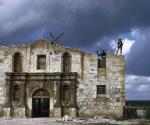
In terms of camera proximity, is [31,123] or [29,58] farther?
[29,58]

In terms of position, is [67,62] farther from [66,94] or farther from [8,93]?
[8,93]

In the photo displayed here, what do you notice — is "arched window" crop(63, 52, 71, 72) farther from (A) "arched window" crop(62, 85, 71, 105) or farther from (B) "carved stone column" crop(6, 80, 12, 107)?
(B) "carved stone column" crop(6, 80, 12, 107)

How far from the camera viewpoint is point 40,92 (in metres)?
44.0

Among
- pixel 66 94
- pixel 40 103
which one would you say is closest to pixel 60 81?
pixel 66 94

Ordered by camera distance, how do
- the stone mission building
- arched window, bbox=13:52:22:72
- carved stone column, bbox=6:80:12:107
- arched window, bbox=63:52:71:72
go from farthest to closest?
arched window, bbox=13:52:22:72 → arched window, bbox=63:52:71:72 → carved stone column, bbox=6:80:12:107 → the stone mission building

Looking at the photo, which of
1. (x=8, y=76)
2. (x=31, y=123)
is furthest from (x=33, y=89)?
(x=31, y=123)

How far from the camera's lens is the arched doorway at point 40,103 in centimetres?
4397

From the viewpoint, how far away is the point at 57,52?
44094 millimetres

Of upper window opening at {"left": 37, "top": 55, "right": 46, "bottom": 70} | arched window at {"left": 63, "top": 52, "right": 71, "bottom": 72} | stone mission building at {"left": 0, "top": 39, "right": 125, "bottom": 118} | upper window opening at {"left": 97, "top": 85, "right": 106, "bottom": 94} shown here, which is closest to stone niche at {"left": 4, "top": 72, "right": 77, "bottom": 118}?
stone mission building at {"left": 0, "top": 39, "right": 125, "bottom": 118}

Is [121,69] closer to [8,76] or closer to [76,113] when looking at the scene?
[76,113]

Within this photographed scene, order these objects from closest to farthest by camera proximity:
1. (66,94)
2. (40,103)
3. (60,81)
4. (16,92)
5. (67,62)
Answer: (60,81) < (66,94) < (67,62) < (16,92) < (40,103)

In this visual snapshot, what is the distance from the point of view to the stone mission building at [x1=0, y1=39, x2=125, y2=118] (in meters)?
43.0

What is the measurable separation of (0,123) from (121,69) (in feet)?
41.6

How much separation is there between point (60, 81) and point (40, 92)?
2.30 meters
